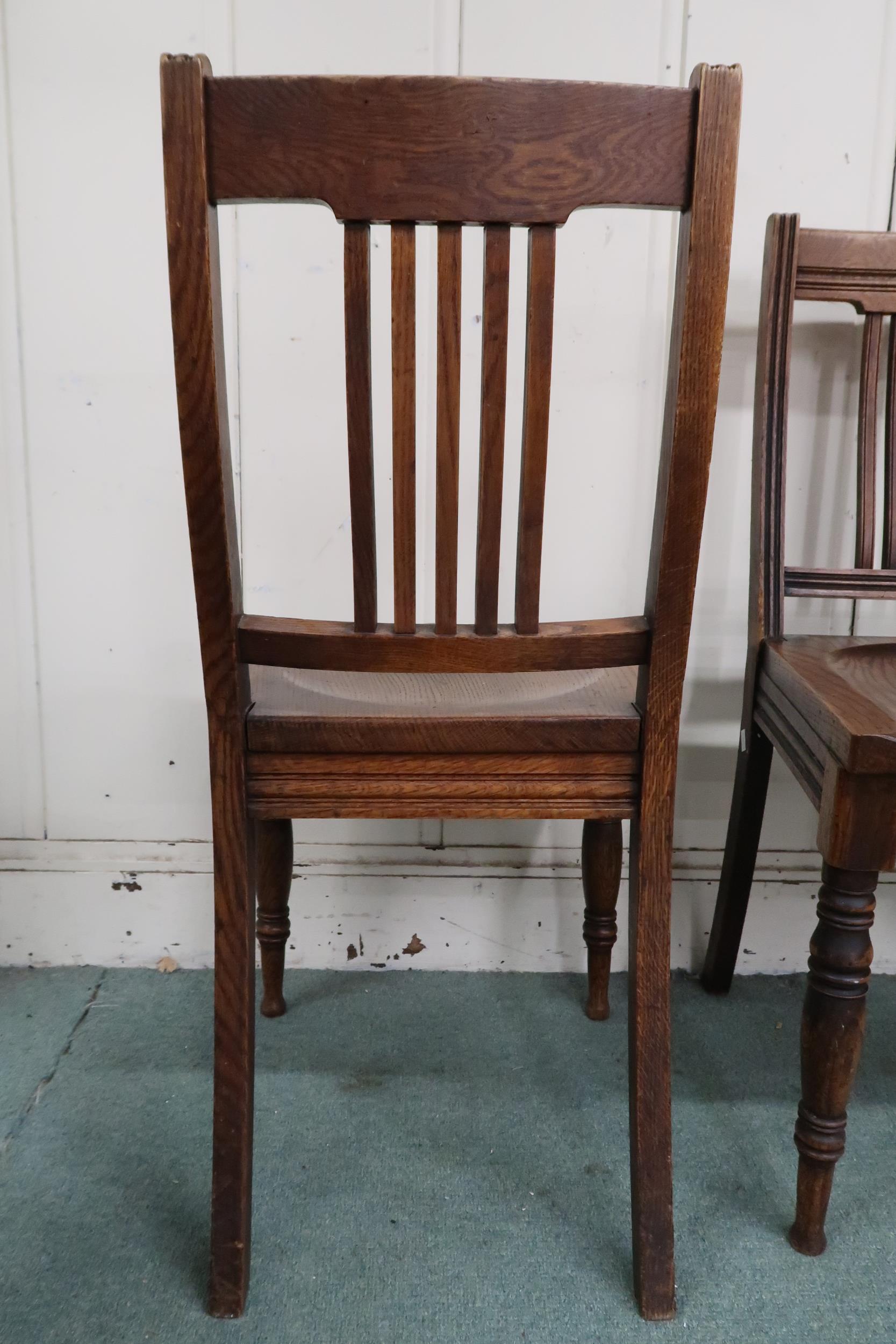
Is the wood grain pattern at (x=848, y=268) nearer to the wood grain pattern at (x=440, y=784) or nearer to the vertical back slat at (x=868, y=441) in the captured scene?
the vertical back slat at (x=868, y=441)

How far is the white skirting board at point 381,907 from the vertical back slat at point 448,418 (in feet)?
2.43

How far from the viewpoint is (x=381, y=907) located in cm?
144

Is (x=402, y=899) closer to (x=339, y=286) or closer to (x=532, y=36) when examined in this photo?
(x=339, y=286)

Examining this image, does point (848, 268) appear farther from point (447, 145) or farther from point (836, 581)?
point (447, 145)

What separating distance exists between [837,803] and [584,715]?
0.23 meters

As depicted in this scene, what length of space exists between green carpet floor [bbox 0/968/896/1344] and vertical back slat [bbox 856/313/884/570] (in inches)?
26.3

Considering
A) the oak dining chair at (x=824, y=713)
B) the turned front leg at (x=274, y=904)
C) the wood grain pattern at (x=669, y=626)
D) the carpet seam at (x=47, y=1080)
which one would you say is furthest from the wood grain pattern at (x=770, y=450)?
the carpet seam at (x=47, y=1080)

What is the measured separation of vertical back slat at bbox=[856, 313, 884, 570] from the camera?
1.17 metres

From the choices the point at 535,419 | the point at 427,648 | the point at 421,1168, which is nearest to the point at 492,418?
the point at 535,419

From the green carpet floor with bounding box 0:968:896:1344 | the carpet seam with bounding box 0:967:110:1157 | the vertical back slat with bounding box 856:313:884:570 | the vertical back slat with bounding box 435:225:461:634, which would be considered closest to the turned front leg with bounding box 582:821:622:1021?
the green carpet floor with bounding box 0:968:896:1344

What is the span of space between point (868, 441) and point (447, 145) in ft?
2.46

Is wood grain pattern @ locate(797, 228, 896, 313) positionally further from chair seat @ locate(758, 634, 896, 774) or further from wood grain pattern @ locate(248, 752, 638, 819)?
wood grain pattern @ locate(248, 752, 638, 819)

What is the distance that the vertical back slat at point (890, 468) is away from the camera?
1.19m

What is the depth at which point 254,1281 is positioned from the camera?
0.88m
